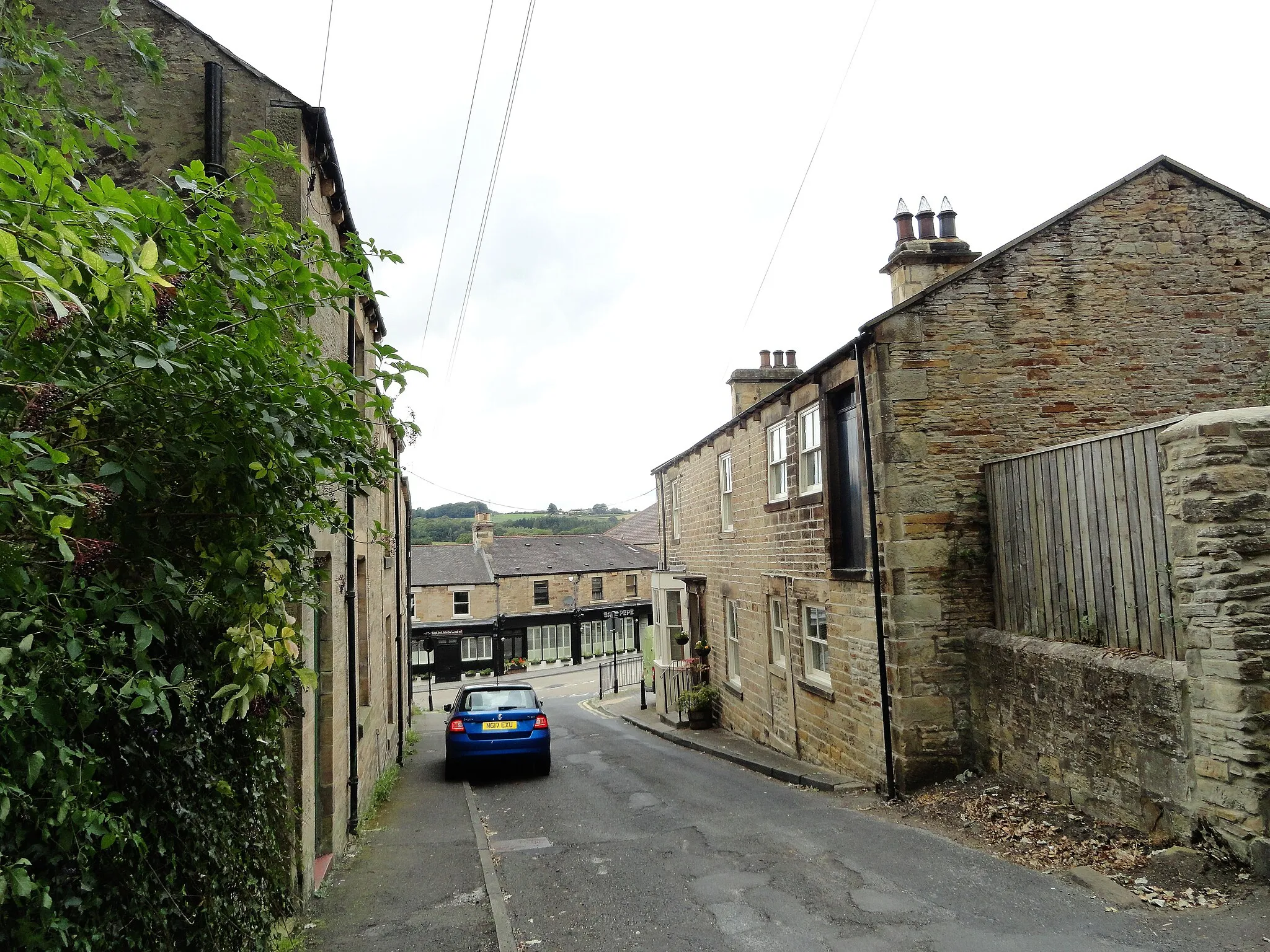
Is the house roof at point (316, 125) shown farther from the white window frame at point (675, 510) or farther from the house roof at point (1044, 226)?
the white window frame at point (675, 510)

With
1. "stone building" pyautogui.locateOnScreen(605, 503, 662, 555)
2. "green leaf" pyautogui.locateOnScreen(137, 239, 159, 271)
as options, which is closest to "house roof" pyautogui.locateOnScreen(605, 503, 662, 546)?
"stone building" pyautogui.locateOnScreen(605, 503, 662, 555)

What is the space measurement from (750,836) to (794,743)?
5.24 m

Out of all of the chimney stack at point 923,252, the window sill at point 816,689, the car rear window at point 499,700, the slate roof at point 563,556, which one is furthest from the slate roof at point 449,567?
the chimney stack at point 923,252

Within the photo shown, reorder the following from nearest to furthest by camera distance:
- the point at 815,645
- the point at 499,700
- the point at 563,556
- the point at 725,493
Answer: the point at 815,645 → the point at 499,700 → the point at 725,493 → the point at 563,556

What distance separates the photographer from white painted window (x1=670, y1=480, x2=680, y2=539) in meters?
21.1

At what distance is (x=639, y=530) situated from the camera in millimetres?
55750

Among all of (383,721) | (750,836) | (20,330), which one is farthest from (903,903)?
(383,721)

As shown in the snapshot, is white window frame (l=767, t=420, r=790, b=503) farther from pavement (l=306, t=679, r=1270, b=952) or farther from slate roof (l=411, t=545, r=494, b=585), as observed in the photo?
slate roof (l=411, t=545, r=494, b=585)

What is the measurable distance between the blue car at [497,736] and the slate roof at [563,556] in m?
30.6

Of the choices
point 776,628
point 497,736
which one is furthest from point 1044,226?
point 497,736

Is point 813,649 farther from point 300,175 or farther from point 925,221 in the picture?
point 300,175

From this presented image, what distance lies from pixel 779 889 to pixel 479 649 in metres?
37.1

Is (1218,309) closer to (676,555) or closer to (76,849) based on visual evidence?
(76,849)

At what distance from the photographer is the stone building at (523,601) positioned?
135ft
